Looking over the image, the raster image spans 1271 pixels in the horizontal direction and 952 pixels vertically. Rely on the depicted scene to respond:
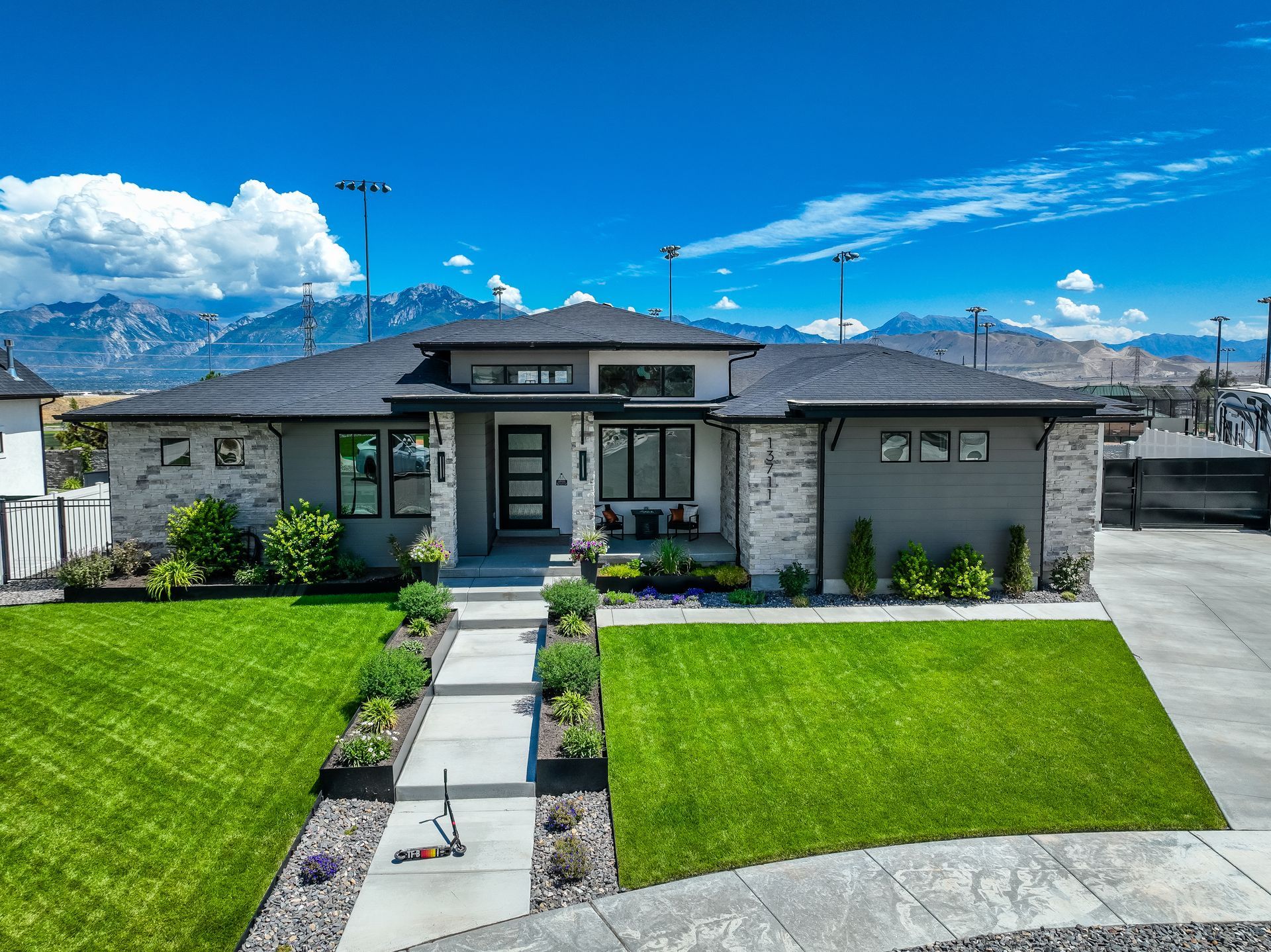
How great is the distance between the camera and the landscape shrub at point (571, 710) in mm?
7926

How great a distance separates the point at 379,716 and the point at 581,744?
238 centimetres

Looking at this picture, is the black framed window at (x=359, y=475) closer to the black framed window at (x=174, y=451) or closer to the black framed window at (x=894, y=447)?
the black framed window at (x=174, y=451)

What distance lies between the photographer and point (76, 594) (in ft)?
40.8

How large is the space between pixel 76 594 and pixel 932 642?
47.4ft

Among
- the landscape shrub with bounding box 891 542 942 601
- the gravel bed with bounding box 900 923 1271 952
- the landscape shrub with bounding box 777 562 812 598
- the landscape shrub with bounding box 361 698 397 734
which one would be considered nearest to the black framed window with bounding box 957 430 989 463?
the landscape shrub with bounding box 891 542 942 601

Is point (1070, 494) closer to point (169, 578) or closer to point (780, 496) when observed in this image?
point (780, 496)

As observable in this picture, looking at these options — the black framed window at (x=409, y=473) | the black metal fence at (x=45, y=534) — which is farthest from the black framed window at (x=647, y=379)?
the black metal fence at (x=45, y=534)

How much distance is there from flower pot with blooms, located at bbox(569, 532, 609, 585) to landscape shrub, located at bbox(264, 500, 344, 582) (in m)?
4.41

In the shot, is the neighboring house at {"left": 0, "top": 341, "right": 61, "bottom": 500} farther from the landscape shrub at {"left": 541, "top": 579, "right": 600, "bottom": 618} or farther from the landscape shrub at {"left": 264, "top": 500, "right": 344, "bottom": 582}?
the landscape shrub at {"left": 541, "top": 579, "right": 600, "bottom": 618}

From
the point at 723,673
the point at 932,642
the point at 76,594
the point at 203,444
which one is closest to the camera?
the point at 723,673

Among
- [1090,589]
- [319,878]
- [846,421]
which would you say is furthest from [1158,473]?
[319,878]

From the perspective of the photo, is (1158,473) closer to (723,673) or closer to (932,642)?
(932,642)

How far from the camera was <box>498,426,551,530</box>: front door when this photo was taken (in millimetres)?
15289

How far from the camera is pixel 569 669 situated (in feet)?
28.0
